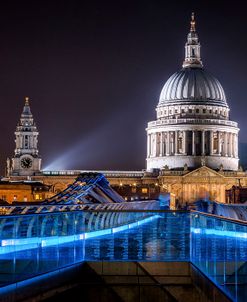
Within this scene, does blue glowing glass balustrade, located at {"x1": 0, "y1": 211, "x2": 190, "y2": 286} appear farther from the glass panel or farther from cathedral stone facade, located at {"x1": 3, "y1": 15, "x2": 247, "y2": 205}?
cathedral stone facade, located at {"x1": 3, "y1": 15, "x2": 247, "y2": 205}

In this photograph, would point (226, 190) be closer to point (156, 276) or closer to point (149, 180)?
point (149, 180)

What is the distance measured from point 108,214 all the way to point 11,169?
169 m

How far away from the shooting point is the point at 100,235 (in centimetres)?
2883

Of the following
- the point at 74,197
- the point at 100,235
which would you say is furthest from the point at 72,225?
the point at 74,197

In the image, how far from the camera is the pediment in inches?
7451

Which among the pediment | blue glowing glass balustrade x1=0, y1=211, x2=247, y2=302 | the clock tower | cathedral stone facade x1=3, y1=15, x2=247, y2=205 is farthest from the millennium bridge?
the clock tower

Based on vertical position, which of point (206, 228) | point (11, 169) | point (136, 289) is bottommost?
point (136, 289)

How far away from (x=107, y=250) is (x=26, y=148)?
168 m

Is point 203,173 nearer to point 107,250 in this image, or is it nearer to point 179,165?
point 179,165

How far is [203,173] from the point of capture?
190375 mm

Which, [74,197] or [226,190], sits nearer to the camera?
[74,197]

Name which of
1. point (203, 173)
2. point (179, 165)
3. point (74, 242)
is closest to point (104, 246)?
point (74, 242)

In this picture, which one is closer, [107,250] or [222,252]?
[222,252]

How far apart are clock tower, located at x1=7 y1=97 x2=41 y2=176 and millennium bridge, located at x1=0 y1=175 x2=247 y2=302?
160443 mm
